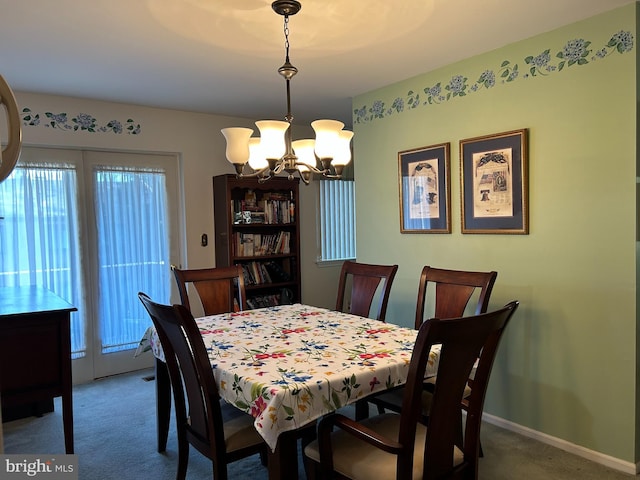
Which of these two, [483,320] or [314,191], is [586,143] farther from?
[314,191]

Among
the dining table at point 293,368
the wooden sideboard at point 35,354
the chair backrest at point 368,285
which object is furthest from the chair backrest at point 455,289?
the wooden sideboard at point 35,354

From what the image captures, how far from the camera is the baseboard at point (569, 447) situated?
233 cm

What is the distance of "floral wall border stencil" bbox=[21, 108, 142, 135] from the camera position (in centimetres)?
348

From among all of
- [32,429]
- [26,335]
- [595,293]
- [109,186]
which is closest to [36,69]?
[109,186]

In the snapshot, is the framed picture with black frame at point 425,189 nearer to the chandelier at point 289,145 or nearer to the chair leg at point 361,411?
the chandelier at point 289,145

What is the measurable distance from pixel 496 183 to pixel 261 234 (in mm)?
2361

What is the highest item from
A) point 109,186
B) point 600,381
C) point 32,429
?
point 109,186

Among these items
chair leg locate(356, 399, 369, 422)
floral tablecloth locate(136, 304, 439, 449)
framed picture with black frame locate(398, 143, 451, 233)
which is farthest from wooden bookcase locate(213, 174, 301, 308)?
chair leg locate(356, 399, 369, 422)

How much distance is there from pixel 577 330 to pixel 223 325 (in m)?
1.85

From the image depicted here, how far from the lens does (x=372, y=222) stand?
3707 mm

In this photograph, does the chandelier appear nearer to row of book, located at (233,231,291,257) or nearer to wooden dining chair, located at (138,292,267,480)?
wooden dining chair, located at (138,292,267,480)

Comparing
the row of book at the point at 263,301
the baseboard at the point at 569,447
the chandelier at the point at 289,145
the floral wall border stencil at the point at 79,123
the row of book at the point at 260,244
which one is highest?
the floral wall border stencil at the point at 79,123

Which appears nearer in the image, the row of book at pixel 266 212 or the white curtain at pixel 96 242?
the white curtain at pixel 96 242

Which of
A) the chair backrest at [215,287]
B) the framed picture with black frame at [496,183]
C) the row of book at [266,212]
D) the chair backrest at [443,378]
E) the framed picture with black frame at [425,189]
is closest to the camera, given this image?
the chair backrest at [443,378]
